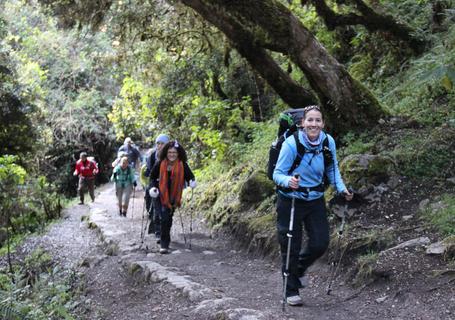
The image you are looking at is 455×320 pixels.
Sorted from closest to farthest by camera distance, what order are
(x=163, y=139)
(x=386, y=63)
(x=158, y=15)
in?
1. (x=163, y=139)
2. (x=386, y=63)
3. (x=158, y=15)

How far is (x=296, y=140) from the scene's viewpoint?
5.79 meters

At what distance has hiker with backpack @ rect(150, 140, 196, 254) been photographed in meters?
9.55

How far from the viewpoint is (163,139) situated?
33.3 ft

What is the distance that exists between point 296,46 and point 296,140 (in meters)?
4.18

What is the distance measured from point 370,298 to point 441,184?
2.51 meters

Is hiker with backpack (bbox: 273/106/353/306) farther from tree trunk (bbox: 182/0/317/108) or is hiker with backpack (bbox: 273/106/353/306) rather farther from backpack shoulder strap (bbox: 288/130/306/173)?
tree trunk (bbox: 182/0/317/108)

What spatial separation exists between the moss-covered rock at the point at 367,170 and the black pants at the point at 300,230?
99.5 inches

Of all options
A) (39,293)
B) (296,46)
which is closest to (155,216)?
(39,293)

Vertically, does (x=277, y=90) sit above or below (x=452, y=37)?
below

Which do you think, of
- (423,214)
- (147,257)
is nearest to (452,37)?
(423,214)

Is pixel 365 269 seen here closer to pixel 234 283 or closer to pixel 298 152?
pixel 298 152

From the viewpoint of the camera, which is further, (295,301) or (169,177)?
(169,177)

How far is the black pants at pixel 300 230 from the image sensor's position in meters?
5.92

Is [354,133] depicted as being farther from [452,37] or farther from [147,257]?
[147,257]
